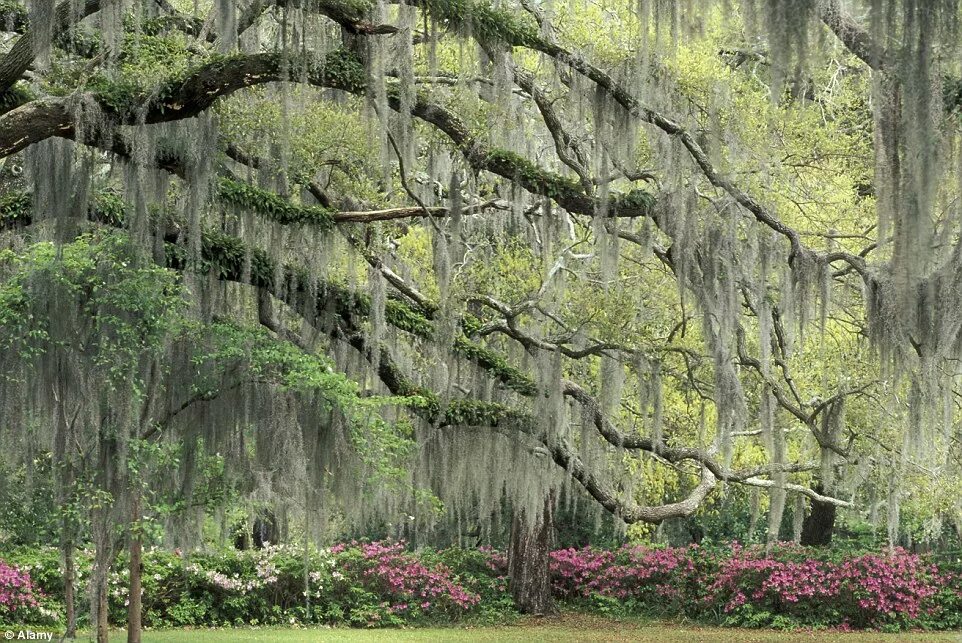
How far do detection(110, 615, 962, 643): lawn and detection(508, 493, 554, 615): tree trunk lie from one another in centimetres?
38

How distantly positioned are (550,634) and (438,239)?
683 centimetres

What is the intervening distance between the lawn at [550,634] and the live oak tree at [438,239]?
248 cm

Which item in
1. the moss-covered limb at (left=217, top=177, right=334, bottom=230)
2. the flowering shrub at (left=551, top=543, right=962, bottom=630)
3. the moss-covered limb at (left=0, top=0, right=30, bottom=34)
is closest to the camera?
the moss-covered limb at (left=0, top=0, right=30, bottom=34)

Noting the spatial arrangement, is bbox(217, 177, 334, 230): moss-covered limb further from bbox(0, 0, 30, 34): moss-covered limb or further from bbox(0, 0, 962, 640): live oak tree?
bbox(0, 0, 30, 34): moss-covered limb

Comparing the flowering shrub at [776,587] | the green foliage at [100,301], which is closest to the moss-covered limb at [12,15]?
the green foliage at [100,301]

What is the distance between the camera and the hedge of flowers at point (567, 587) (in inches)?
608

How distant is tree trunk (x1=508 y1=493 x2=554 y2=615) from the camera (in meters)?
17.3

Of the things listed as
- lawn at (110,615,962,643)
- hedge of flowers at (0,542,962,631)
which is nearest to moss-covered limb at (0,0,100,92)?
lawn at (110,615,962,643)

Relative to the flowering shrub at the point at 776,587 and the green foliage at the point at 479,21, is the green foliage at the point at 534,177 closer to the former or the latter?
the green foliage at the point at 479,21

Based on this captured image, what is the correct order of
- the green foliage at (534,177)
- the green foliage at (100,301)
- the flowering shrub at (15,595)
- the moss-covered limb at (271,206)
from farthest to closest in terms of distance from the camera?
the flowering shrub at (15,595), the moss-covered limb at (271,206), the green foliage at (534,177), the green foliage at (100,301)

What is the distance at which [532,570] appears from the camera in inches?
683

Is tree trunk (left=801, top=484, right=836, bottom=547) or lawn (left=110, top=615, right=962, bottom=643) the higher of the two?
tree trunk (left=801, top=484, right=836, bottom=547)

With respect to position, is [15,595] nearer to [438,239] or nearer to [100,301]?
[100,301]

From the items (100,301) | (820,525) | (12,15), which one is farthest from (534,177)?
(820,525)
